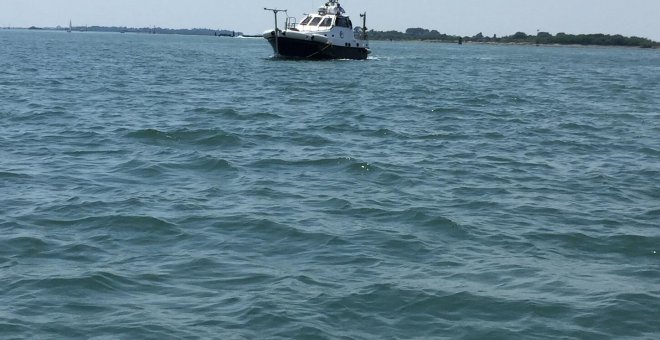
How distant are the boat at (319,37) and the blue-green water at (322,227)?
99.9 ft

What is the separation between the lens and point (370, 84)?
3625 cm

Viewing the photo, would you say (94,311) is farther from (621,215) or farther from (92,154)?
(92,154)

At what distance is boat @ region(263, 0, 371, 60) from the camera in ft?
169

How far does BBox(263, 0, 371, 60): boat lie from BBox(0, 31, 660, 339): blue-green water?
30441 millimetres

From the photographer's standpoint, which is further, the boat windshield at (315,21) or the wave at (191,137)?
the boat windshield at (315,21)

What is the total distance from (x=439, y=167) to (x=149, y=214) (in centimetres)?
551

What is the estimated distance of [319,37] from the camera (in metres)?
52.1

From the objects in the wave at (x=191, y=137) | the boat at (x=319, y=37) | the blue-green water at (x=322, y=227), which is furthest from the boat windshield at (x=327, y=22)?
the wave at (x=191, y=137)

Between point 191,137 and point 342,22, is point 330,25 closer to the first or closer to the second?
point 342,22

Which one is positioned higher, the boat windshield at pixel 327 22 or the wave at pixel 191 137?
the boat windshield at pixel 327 22

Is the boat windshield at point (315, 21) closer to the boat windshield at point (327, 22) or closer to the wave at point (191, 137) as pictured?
the boat windshield at point (327, 22)

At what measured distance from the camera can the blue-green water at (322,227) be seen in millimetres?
7418

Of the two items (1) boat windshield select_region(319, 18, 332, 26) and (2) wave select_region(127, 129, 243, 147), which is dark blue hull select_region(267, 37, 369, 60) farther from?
(2) wave select_region(127, 129, 243, 147)

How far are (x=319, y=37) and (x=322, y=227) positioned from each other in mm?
42732
